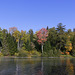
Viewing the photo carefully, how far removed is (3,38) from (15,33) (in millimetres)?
9649

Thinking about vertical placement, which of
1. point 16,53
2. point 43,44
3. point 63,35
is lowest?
point 16,53

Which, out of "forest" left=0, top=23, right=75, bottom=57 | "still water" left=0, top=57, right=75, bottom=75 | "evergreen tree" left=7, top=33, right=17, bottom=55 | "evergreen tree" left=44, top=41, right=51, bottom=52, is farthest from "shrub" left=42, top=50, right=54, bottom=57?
"still water" left=0, top=57, right=75, bottom=75

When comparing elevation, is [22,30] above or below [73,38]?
above

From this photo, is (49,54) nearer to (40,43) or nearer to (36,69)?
(40,43)

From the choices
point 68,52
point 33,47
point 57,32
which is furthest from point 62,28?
point 33,47

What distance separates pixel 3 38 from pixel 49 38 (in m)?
30.5

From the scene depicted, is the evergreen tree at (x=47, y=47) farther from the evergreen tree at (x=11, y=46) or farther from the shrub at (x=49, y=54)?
the evergreen tree at (x=11, y=46)

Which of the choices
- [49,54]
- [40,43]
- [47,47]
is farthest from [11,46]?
[49,54]

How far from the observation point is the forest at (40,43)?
82125 millimetres

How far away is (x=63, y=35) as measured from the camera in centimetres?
8631

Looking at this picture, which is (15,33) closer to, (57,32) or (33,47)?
(33,47)

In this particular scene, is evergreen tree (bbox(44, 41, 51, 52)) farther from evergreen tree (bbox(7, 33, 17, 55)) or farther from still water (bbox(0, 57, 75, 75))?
still water (bbox(0, 57, 75, 75))

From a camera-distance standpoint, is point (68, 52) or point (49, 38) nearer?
point (68, 52)

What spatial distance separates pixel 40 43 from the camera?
291 ft
